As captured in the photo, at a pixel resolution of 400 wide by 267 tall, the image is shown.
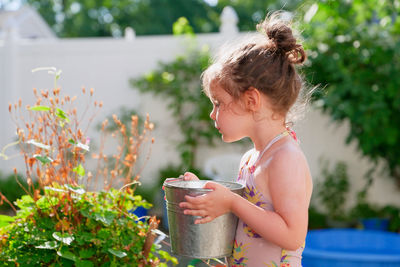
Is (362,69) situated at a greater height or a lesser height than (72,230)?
greater

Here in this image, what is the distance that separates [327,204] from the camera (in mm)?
5730

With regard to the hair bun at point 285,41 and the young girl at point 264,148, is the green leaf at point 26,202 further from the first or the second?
the hair bun at point 285,41

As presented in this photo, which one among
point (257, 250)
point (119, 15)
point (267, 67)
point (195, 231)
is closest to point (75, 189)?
point (195, 231)

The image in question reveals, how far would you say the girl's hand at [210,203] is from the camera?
115cm

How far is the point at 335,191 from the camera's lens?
5707 mm

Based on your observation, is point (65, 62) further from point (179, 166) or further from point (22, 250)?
point (22, 250)

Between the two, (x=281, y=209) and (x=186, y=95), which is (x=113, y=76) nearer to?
(x=186, y=95)

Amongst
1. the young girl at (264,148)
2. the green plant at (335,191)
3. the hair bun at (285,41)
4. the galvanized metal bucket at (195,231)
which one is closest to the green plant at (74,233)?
the galvanized metal bucket at (195,231)

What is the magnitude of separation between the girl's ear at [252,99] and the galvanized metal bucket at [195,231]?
0.72 feet

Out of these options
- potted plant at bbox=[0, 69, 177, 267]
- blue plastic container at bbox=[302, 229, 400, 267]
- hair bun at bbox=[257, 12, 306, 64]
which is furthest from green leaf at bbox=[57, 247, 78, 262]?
blue plastic container at bbox=[302, 229, 400, 267]

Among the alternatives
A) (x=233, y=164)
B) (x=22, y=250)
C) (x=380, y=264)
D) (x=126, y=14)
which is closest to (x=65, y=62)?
(x=233, y=164)

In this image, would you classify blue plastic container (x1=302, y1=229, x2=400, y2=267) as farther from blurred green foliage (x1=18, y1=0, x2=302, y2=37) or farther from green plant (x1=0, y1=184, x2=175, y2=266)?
blurred green foliage (x1=18, y1=0, x2=302, y2=37)

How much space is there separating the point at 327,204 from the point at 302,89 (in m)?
4.56

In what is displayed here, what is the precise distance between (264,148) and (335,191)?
4.61 m
